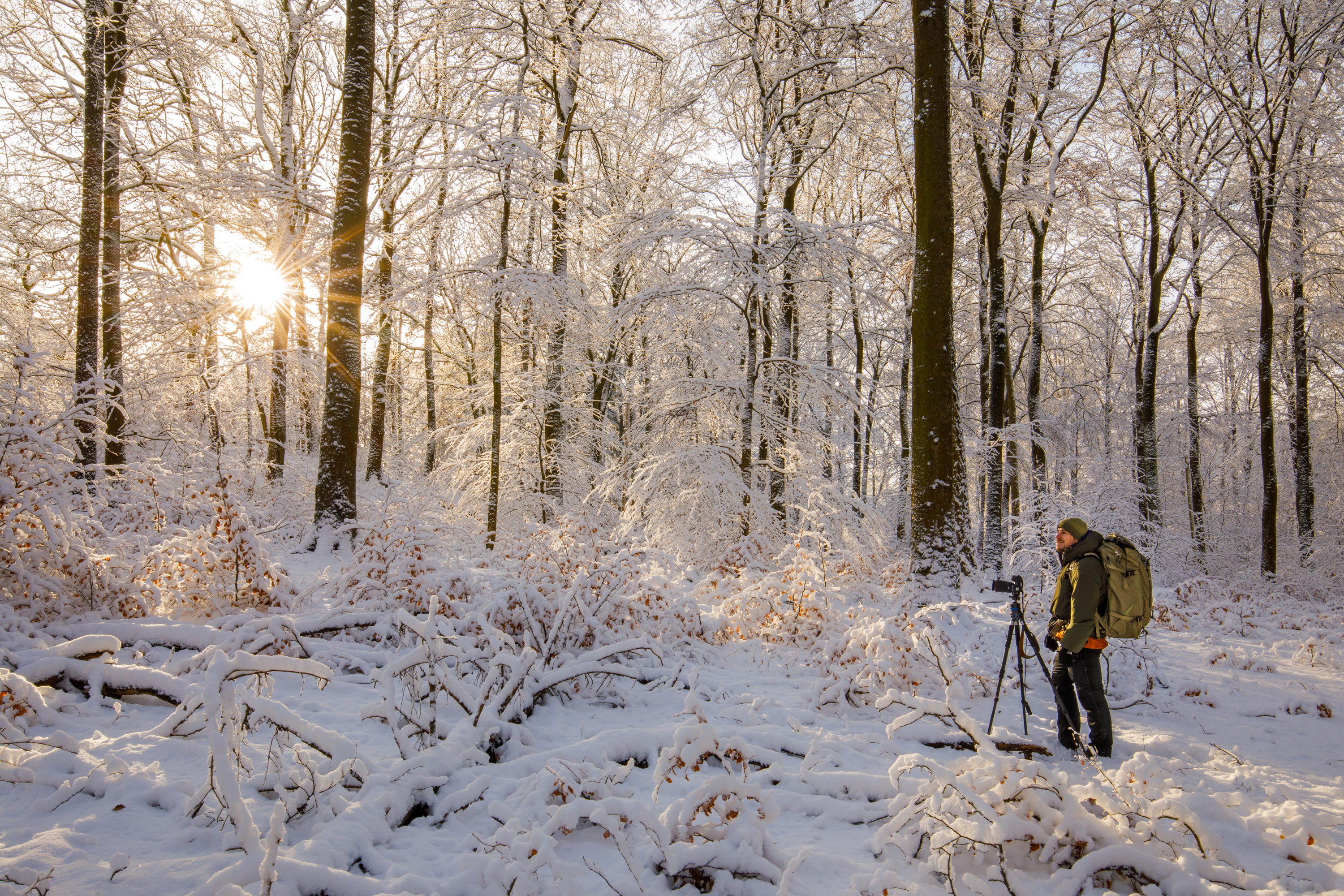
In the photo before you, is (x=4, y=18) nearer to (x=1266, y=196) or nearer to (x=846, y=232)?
(x=846, y=232)

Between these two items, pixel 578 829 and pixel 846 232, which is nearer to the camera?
pixel 578 829

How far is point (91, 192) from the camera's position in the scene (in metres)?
9.17

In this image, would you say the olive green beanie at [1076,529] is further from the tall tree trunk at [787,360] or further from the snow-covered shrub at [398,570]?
the tall tree trunk at [787,360]

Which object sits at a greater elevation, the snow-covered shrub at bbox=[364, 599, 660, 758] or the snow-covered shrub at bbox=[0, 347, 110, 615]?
the snow-covered shrub at bbox=[0, 347, 110, 615]

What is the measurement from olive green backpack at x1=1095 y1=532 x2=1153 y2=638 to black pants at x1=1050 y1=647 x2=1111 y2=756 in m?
0.24

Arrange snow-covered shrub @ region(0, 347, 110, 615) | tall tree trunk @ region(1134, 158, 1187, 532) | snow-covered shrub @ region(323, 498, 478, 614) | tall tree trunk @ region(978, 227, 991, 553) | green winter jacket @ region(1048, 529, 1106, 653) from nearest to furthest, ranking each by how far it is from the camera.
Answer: snow-covered shrub @ region(0, 347, 110, 615), green winter jacket @ region(1048, 529, 1106, 653), snow-covered shrub @ region(323, 498, 478, 614), tall tree trunk @ region(978, 227, 991, 553), tall tree trunk @ region(1134, 158, 1187, 532)

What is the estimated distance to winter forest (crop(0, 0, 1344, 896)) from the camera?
2730 millimetres

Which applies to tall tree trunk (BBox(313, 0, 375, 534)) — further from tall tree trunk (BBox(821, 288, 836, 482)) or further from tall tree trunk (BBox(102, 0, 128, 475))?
tall tree trunk (BBox(821, 288, 836, 482))

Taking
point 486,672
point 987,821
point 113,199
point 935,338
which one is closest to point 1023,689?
point 987,821

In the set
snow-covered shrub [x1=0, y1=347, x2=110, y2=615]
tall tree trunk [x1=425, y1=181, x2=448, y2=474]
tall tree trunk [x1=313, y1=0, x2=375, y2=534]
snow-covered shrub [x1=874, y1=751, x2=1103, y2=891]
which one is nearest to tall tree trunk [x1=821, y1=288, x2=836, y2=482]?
tall tree trunk [x1=425, y1=181, x2=448, y2=474]

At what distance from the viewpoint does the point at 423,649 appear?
3342 millimetres

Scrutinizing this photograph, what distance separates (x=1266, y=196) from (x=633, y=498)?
15478 mm

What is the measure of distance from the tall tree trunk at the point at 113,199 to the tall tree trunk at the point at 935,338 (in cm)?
1135

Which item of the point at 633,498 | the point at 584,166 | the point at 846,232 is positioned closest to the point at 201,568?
the point at 633,498
